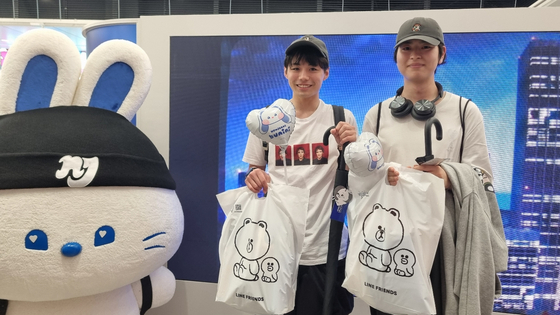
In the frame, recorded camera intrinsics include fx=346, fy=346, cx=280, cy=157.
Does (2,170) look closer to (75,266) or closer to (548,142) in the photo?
(75,266)

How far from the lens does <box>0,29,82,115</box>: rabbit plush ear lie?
1.39m

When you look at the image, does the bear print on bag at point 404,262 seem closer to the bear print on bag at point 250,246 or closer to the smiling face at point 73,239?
the bear print on bag at point 250,246

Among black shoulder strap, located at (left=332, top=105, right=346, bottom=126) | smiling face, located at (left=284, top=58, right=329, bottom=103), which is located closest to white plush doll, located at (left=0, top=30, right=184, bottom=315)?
smiling face, located at (left=284, top=58, right=329, bottom=103)

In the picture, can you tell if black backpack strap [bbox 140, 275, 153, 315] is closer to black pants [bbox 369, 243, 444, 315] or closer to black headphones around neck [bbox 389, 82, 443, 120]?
black pants [bbox 369, 243, 444, 315]

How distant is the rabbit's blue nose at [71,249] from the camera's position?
4.26 ft

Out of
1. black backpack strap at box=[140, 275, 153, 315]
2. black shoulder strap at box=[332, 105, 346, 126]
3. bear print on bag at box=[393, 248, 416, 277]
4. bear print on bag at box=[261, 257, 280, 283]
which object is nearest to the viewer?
bear print on bag at box=[393, 248, 416, 277]

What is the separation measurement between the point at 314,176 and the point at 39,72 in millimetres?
1225

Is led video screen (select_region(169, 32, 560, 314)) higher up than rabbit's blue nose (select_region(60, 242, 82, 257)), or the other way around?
led video screen (select_region(169, 32, 560, 314))

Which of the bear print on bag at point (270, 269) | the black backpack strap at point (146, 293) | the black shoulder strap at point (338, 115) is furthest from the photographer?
the black backpack strap at point (146, 293)

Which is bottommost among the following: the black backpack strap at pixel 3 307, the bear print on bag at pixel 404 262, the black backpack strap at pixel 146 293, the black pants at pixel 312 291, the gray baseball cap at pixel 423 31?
the black backpack strap at pixel 146 293

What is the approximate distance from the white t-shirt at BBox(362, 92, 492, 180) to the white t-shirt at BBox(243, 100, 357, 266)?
26 cm

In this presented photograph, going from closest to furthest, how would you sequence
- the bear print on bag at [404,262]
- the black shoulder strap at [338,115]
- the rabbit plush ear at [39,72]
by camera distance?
the bear print on bag at [404,262] → the rabbit plush ear at [39,72] → the black shoulder strap at [338,115]

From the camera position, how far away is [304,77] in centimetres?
142

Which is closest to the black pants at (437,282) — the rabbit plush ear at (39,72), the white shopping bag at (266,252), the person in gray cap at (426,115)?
the person in gray cap at (426,115)
